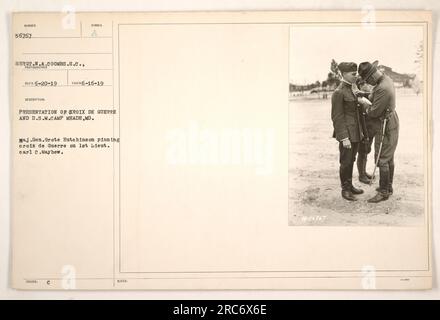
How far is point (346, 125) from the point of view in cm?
181

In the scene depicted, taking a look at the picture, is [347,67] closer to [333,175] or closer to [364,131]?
[364,131]

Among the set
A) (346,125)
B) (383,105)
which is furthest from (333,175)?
(383,105)

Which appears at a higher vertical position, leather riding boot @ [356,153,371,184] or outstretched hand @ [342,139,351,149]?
outstretched hand @ [342,139,351,149]

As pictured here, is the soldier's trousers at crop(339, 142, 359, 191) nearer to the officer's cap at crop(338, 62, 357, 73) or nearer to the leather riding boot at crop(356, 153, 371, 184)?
the leather riding boot at crop(356, 153, 371, 184)

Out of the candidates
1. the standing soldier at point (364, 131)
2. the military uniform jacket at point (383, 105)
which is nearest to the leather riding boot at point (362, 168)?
the standing soldier at point (364, 131)

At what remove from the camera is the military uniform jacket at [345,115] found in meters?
1.81

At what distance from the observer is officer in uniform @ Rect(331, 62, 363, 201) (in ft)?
5.93

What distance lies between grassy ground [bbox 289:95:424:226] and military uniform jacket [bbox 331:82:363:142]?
0.08ft

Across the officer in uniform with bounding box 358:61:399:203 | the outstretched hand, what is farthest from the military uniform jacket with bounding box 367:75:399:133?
the outstretched hand

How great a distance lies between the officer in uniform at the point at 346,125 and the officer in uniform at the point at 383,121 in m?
0.05

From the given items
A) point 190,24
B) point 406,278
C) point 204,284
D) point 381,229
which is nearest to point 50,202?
point 204,284

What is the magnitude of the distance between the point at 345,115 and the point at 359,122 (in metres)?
0.06

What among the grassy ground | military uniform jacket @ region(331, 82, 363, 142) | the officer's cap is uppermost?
the officer's cap

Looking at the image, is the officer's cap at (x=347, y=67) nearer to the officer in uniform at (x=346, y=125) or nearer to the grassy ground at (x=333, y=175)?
the officer in uniform at (x=346, y=125)
